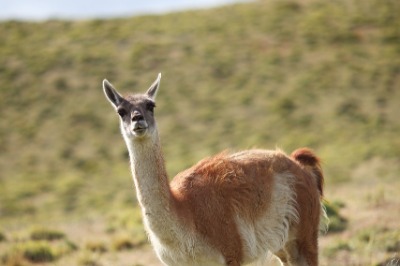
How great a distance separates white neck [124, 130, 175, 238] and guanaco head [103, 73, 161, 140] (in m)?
0.09

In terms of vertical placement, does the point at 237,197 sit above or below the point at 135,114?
below

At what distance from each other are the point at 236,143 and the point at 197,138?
172cm

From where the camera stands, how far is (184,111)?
88.7 ft

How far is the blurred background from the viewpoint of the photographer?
21156mm

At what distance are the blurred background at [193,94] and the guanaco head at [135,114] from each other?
285 inches

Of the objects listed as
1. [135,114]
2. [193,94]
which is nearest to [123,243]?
[135,114]

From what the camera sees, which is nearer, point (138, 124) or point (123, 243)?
point (138, 124)

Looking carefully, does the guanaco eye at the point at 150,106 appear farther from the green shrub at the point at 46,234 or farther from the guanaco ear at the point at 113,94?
the green shrub at the point at 46,234

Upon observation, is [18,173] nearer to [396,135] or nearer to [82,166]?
[82,166]

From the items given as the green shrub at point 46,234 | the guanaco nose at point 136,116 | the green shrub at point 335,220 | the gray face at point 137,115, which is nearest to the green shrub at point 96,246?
the green shrub at point 46,234

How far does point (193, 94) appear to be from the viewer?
28.2m

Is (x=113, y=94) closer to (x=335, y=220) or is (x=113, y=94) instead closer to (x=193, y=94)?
(x=335, y=220)

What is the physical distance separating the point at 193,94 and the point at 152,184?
2237 centimetres

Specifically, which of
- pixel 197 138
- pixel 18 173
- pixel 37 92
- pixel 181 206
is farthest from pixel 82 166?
pixel 181 206
